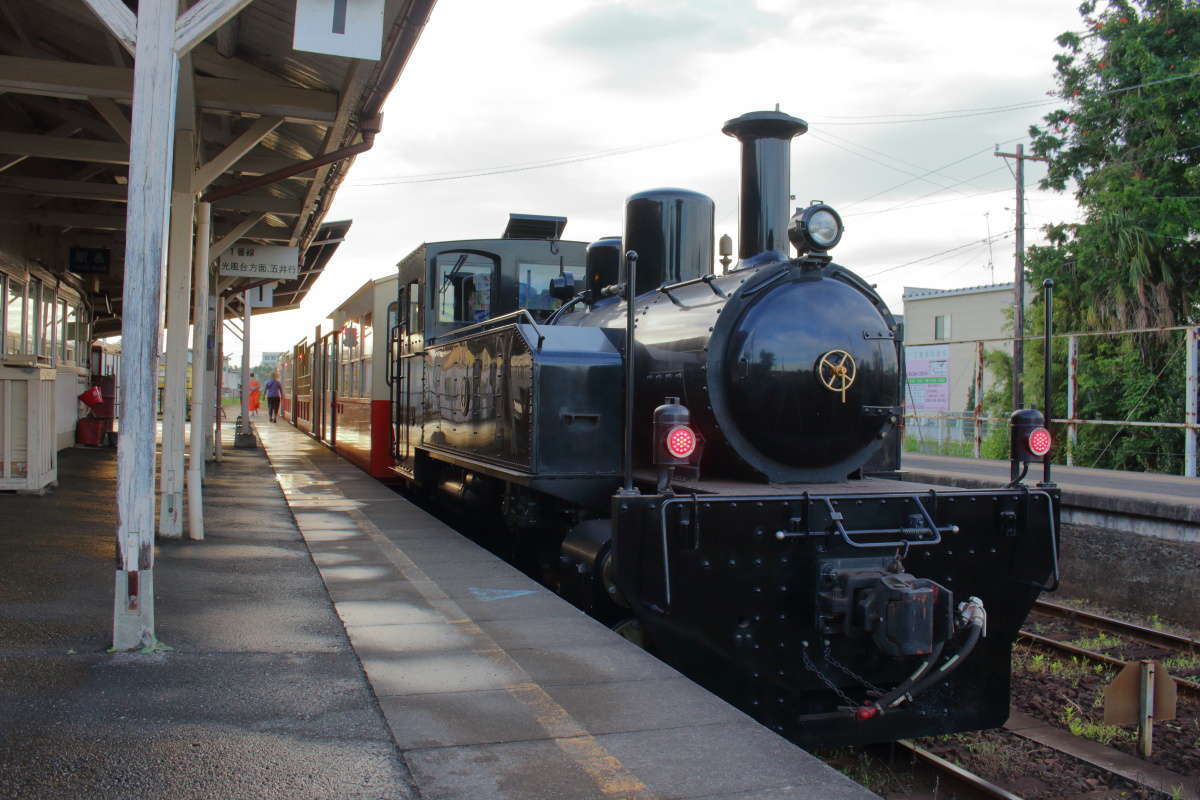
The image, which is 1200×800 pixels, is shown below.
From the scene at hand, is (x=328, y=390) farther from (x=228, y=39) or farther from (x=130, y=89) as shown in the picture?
(x=130, y=89)

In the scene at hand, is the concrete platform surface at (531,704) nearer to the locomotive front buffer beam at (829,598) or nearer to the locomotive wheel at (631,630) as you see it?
the locomotive wheel at (631,630)

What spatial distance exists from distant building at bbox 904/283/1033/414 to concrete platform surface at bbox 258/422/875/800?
25730mm

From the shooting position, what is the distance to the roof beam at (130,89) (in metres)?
6.15

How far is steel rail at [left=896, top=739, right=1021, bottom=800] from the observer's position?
4.14m

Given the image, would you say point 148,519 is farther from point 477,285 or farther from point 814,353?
point 477,285

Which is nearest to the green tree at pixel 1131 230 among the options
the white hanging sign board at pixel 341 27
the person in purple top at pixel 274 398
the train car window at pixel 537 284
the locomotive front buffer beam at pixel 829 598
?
the train car window at pixel 537 284

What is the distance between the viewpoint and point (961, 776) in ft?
14.3

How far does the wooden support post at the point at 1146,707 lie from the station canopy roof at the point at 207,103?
546 cm

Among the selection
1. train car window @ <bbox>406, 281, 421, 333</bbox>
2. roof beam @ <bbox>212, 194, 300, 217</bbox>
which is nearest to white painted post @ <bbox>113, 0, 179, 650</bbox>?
train car window @ <bbox>406, 281, 421, 333</bbox>

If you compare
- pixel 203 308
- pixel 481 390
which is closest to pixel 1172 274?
pixel 481 390

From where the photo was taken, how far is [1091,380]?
16.2 meters

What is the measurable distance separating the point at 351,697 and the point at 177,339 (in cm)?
424

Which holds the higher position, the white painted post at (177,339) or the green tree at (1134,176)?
the green tree at (1134,176)

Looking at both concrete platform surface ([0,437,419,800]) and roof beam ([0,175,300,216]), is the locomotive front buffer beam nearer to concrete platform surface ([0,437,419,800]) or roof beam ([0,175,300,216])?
concrete platform surface ([0,437,419,800])
